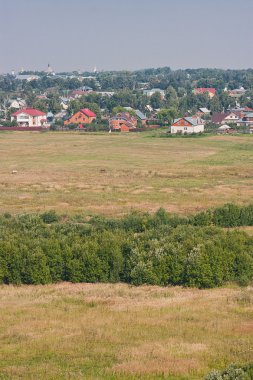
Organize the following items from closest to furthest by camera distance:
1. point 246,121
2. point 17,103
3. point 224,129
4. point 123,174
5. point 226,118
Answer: point 123,174 → point 224,129 → point 246,121 → point 226,118 → point 17,103

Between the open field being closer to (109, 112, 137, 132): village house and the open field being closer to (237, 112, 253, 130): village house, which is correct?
(109, 112, 137, 132): village house

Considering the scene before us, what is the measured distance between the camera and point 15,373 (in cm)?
1844

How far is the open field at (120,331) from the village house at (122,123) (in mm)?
81576

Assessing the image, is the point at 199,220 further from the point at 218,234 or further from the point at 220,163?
the point at 220,163

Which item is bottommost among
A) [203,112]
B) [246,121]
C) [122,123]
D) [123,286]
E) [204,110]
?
[123,286]

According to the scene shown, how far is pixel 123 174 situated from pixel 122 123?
168ft

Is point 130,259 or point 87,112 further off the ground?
point 87,112

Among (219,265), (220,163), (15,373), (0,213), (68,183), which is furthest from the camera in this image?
(220,163)

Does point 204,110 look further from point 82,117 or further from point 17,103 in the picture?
point 17,103

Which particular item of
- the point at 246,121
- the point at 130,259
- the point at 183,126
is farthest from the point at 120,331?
the point at 246,121

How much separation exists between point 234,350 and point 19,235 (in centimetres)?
1339

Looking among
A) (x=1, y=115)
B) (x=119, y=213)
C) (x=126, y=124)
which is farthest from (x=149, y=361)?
(x=1, y=115)

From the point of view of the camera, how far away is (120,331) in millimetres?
22453

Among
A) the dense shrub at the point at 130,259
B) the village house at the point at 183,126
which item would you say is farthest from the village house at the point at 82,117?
the dense shrub at the point at 130,259
